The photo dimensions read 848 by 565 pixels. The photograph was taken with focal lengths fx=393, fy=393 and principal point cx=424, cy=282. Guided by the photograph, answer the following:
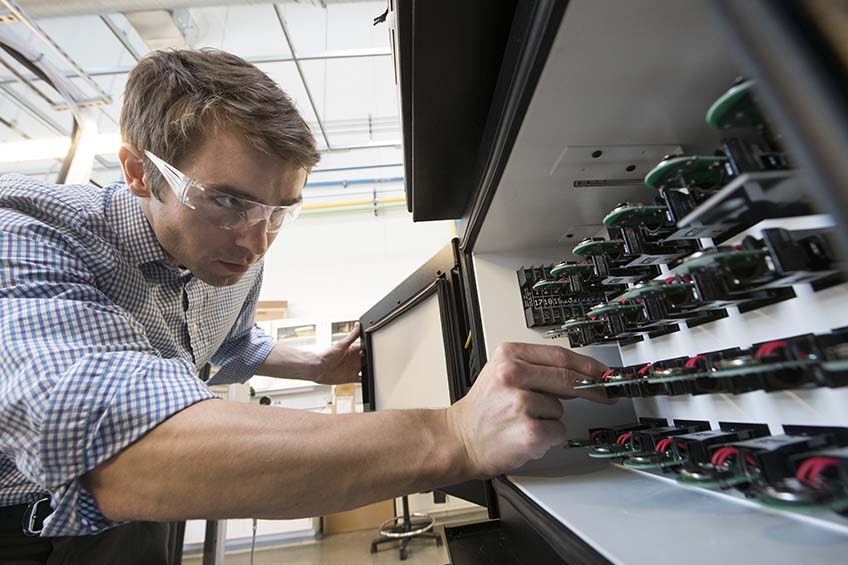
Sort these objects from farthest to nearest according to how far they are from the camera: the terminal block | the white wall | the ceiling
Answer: the white wall < the ceiling < the terminal block

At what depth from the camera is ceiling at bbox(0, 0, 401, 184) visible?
2354 mm

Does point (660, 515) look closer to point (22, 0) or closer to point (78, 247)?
point (78, 247)

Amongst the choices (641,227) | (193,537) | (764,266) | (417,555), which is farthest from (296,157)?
(193,537)

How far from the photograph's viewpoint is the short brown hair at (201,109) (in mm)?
750

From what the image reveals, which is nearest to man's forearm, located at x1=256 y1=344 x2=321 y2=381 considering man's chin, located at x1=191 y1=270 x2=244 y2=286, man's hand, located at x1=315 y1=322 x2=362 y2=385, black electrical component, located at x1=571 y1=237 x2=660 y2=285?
man's hand, located at x1=315 y1=322 x2=362 y2=385

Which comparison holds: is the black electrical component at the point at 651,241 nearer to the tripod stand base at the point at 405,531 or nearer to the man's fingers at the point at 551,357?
the man's fingers at the point at 551,357

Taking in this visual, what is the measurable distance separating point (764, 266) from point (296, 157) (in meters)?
0.78

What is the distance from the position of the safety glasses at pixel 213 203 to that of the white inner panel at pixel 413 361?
0.40 m

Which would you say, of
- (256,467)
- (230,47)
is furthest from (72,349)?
(230,47)

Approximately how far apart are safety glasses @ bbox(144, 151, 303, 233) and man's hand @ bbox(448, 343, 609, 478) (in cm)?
56

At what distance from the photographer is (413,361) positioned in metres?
0.93

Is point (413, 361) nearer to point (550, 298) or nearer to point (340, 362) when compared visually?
point (550, 298)

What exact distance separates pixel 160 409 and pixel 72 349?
0.13m

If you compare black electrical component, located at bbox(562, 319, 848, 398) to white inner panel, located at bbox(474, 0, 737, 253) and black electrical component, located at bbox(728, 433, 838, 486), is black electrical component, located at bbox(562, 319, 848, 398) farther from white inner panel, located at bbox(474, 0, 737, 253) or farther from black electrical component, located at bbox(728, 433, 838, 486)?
white inner panel, located at bbox(474, 0, 737, 253)
